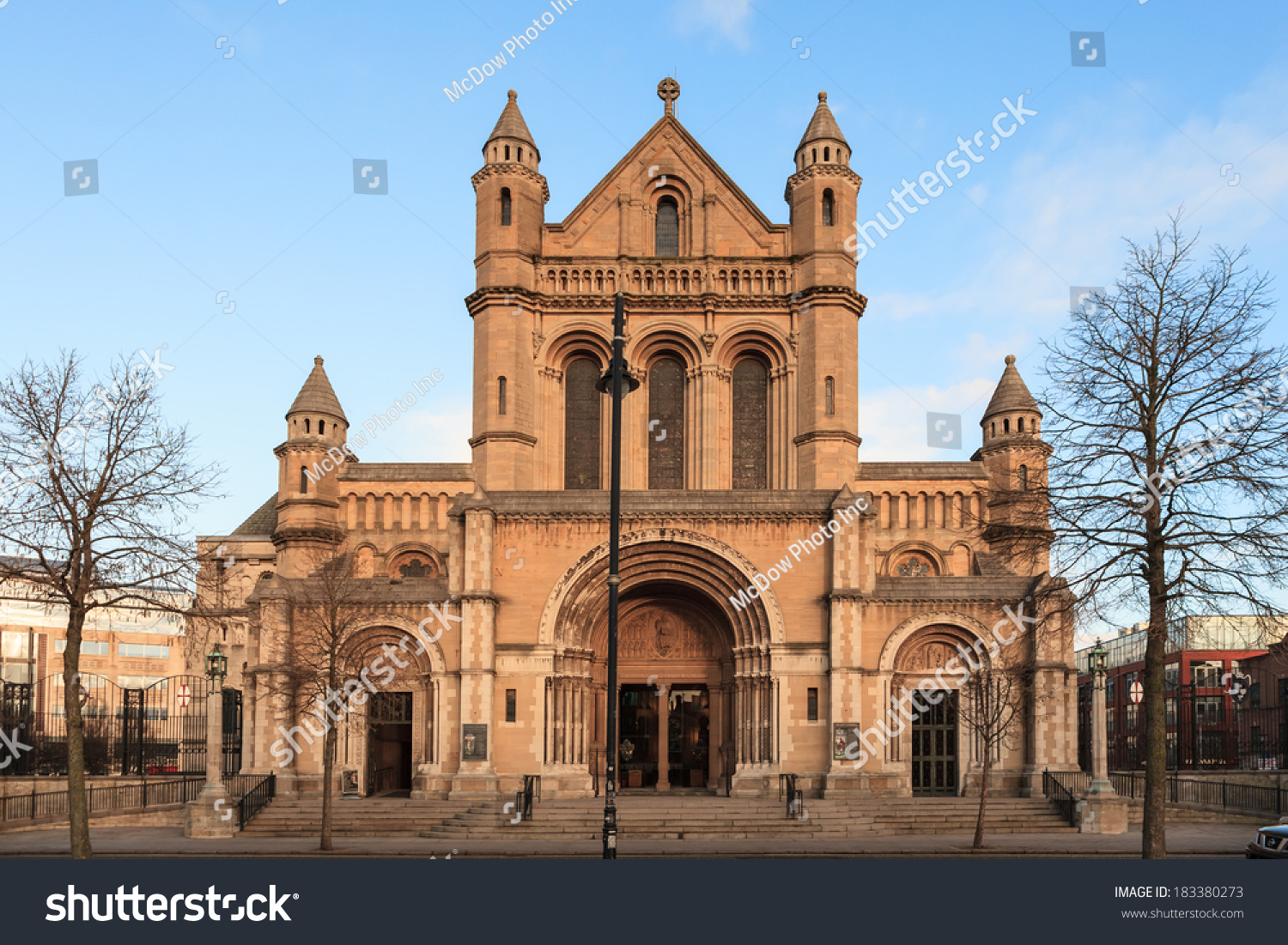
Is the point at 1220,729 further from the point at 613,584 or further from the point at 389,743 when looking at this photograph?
the point at 613,584

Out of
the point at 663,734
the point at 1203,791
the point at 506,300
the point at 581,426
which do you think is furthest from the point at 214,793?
the point at 1203,791

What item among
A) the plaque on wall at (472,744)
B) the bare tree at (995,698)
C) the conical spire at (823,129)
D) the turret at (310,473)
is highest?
the conical spire at (823,129)

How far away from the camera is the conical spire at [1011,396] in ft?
132

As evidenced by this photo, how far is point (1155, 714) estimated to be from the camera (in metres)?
19.0

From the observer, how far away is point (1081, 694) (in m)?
42.1

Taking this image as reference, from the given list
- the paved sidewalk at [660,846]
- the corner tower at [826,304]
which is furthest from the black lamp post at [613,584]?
the corner tower at [826,304]

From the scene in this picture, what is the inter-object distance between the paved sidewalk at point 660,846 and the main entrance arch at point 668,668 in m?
6.54

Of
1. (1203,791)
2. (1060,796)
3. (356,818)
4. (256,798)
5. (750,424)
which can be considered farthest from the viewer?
(750,424)

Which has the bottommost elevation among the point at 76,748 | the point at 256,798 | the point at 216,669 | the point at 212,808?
the point at 256,798

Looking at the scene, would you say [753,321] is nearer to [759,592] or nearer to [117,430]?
[759,592]

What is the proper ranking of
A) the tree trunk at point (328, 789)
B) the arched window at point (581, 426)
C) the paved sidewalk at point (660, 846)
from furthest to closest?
the arched window at point (581, 426) → the tree trunk at point (328, 789) → the paved sidewalk at point (660, 846)

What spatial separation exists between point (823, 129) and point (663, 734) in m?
21.0

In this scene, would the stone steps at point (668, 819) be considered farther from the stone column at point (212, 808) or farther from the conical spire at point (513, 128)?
the conical spire at point (513, 128)

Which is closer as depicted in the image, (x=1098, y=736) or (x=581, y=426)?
(x=1098, y=736)
